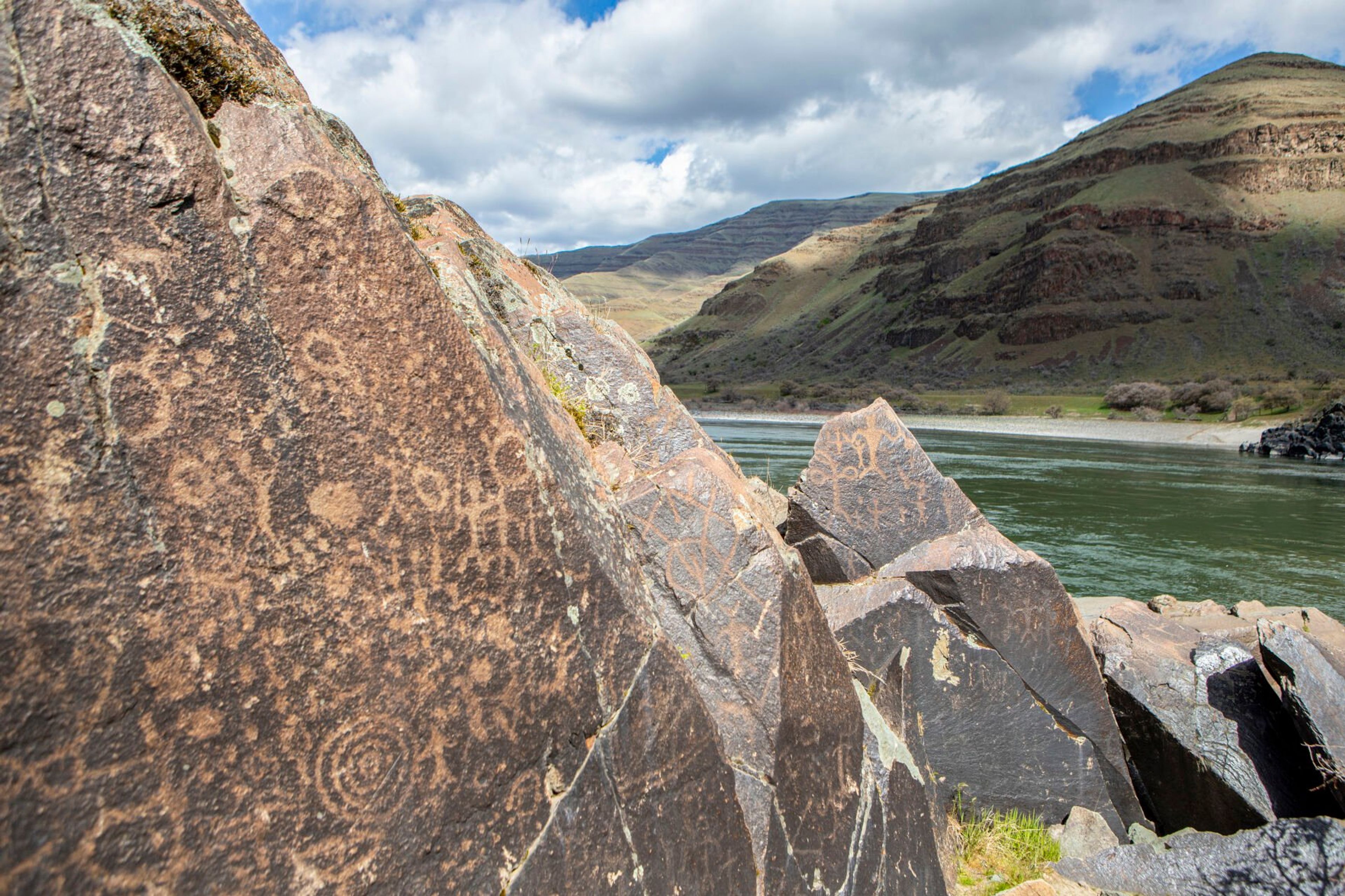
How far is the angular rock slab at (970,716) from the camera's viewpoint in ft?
18.5

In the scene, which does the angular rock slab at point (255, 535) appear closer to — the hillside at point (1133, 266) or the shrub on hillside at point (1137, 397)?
the shrub on hillside at point (1137, 397)

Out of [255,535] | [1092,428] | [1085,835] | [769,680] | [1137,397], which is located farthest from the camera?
[1137,397]

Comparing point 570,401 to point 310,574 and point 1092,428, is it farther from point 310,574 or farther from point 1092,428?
point 1092,428

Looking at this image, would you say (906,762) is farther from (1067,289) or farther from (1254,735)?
(1067,289)

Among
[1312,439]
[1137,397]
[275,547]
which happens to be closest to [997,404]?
[1137,397]

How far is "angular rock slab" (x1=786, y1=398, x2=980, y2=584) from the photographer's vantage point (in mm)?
6297

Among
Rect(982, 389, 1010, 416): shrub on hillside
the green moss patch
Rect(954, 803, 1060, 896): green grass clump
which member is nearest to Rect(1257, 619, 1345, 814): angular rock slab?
Rect(954, 803, 1060, 896): green grass clump

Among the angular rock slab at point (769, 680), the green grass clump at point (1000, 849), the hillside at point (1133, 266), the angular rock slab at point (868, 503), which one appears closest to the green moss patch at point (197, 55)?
the angular rock slab at point (769, 680)

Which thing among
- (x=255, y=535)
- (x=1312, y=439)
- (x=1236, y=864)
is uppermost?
(x=255, y=535)

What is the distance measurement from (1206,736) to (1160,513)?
20391mm

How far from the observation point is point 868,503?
643cm

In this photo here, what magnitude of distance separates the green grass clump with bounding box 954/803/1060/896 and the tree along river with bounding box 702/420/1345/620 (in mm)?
3616

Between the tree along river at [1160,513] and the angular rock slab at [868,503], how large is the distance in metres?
1.51

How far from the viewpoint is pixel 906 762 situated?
13.3 feet
